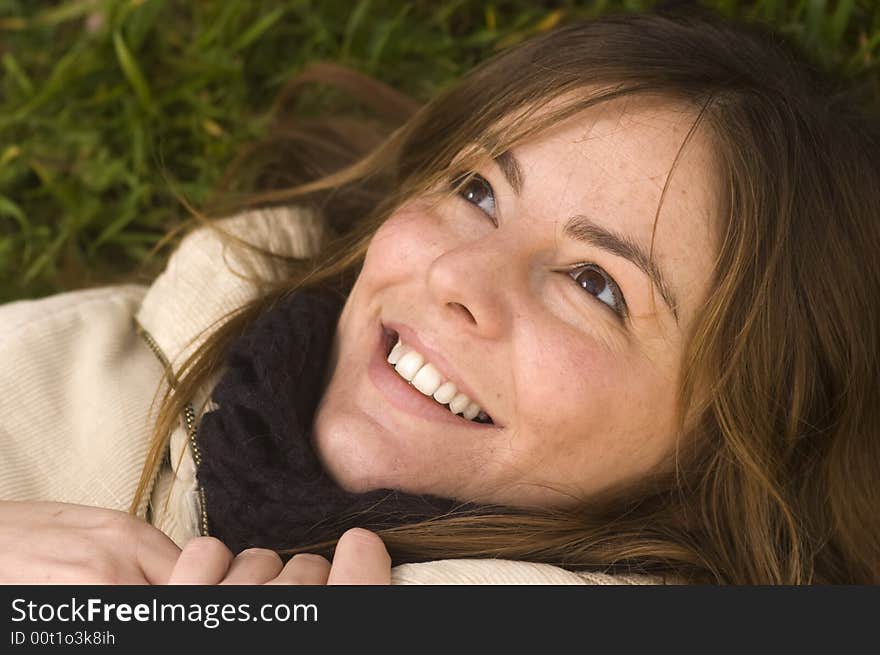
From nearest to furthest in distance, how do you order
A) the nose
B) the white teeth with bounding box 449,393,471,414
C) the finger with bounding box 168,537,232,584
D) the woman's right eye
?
the finger with bounding box 168,537,232,584 < the nose < the white teeth with bounding box 449,393,471,414 < the woman's right eye

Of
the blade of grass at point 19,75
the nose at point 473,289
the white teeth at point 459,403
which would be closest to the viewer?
the nose at point 473,289

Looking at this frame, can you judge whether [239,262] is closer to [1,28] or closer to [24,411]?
[24,411]

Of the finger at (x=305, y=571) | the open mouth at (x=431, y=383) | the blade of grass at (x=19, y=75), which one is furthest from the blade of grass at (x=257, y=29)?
the finger at (x=305, y=571)

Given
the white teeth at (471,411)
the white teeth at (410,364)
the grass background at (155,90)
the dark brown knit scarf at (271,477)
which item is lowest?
the dark brown knit scarf at (271,477)

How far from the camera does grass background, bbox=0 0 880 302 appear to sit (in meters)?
3.01

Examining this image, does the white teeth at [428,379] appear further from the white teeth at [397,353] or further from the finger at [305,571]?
the finger at [305,571]

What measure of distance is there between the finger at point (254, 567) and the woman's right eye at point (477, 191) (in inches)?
31.9

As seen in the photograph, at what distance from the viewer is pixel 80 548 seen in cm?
171

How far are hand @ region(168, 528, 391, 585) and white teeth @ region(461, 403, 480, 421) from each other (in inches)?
11.8

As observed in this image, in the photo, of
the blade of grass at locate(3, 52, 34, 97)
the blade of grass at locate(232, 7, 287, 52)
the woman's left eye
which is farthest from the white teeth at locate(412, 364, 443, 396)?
the blade of grass at locate(3, 52, 34, 97)

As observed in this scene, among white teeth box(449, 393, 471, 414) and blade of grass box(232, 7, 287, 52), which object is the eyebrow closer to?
white teeth box(449, 393, 471, 414)

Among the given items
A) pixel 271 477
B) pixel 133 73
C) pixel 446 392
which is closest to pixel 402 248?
pixel 446 392

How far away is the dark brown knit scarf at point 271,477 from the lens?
189 cm

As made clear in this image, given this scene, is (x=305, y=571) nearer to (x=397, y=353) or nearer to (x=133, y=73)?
(x=397, y=353)
